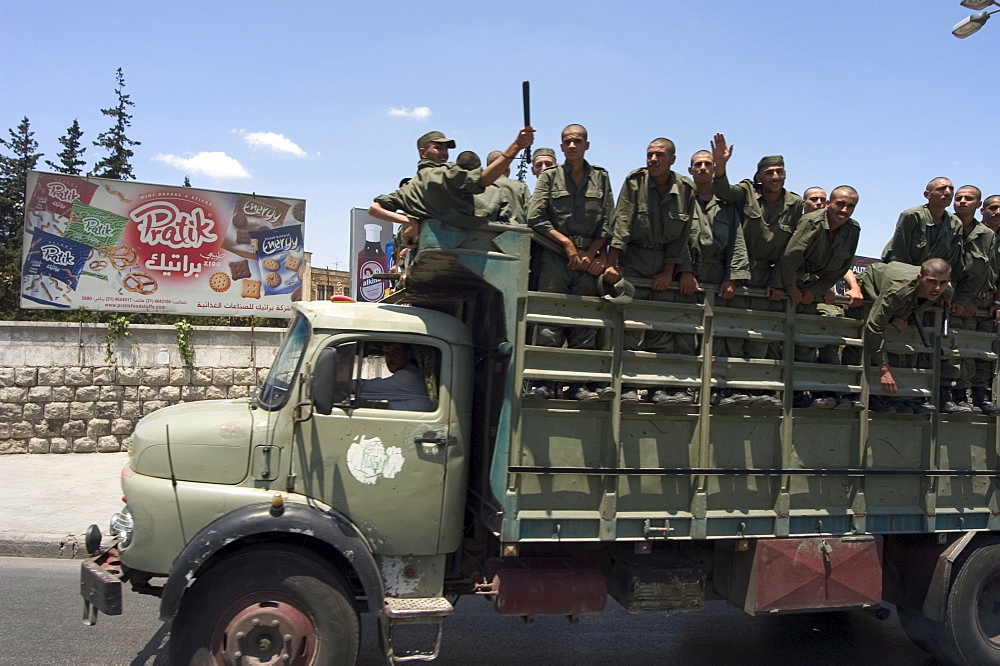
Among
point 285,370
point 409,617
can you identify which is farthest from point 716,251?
point 409,617

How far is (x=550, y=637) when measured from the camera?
5422mm

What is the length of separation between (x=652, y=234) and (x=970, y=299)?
2636mm

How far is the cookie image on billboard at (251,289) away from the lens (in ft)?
40.6

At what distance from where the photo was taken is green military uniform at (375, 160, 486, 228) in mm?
4062

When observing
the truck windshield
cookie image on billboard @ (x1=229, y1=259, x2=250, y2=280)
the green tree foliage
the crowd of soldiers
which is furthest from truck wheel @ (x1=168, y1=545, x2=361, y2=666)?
the green tree foliage

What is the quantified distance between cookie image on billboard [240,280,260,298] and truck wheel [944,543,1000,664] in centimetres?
1074

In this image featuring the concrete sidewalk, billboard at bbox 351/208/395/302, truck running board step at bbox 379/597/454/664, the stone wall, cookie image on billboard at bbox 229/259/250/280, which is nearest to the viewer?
truck running board step at bbox 379/597/454/664

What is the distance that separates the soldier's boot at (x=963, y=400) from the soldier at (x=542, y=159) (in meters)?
3.39

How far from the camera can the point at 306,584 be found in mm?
3859

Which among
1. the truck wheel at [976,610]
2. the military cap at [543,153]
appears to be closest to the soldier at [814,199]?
the military cap at [543,153]

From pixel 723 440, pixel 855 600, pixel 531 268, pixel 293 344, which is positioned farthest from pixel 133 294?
pixel 855 600

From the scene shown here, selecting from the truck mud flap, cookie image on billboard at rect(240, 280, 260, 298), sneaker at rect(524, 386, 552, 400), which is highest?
cookie image on billboard at rect(240, 280, 260, 298)

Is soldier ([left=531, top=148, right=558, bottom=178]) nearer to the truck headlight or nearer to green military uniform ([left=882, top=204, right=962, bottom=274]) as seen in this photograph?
green military uniform ([left=882, top=204, right=962, bottom=274])

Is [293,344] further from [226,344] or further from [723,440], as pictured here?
[226,344]
